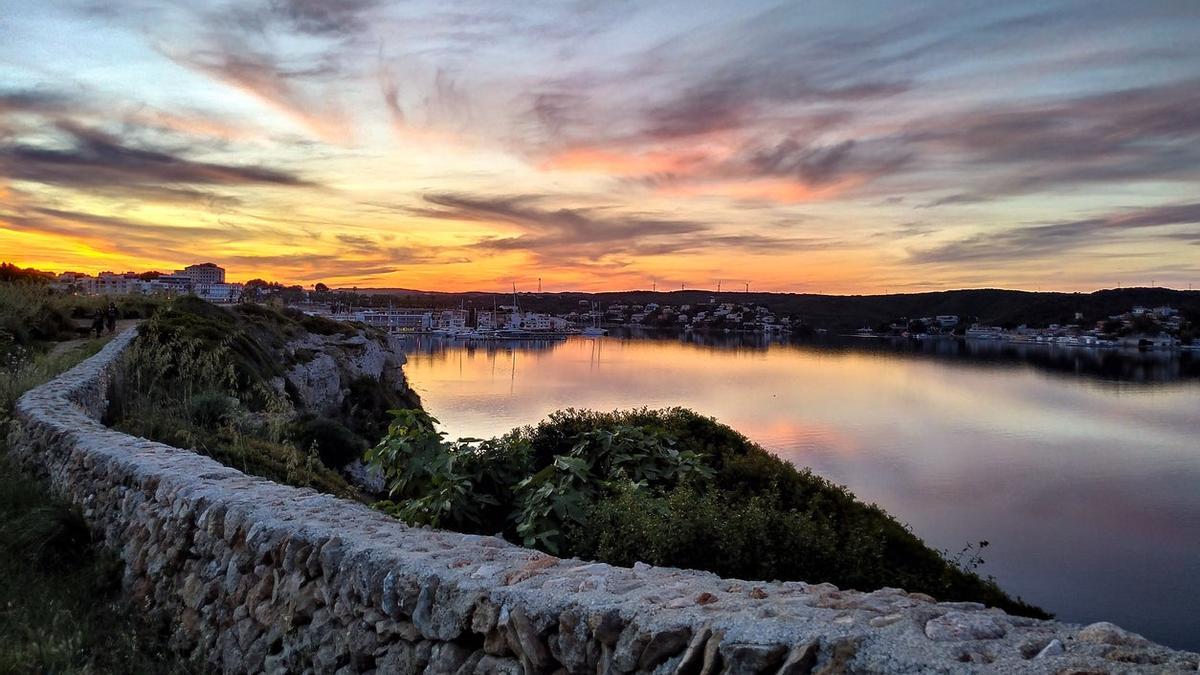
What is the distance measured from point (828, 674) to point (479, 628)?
1550 millimetres

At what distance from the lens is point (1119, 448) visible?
37062 millimetres

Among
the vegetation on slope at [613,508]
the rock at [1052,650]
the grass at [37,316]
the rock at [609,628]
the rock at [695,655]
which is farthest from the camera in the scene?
the grass at [37,316]

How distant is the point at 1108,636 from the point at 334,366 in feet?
97.4

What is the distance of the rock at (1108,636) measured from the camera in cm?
232

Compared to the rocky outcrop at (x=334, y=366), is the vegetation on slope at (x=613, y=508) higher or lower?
higher

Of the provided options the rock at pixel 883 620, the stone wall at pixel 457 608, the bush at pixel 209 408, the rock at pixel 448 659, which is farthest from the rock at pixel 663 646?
the bush at pixel 209 408

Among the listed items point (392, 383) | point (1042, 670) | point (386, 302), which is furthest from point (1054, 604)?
point (386, 302)

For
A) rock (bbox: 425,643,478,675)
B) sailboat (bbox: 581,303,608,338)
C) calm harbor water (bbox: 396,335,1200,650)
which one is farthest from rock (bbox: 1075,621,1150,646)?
sailboat (bbox: 581,303,608,338)

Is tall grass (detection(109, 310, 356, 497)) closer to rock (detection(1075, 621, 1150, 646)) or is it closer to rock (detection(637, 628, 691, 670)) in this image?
rock (detection(637, 628, 691, 670))

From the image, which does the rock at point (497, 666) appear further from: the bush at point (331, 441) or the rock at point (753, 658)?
the bush at point (331, 441)

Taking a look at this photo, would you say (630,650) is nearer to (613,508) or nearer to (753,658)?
(753,658)

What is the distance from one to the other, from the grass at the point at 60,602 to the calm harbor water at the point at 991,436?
1938 centimetres

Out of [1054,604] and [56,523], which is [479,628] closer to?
[56,523]

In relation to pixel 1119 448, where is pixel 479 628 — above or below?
above
